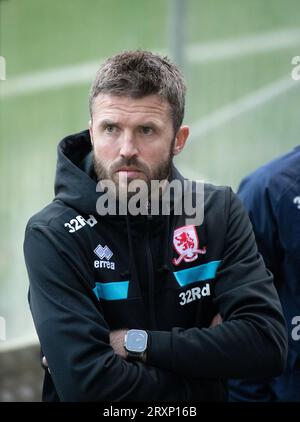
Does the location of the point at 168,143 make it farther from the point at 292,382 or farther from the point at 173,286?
the point at 292,382

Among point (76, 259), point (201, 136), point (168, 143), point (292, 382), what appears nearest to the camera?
point (76, 259)

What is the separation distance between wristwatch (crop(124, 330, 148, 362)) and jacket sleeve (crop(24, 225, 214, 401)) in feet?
0.11

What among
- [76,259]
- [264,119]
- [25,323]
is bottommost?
[25,323]

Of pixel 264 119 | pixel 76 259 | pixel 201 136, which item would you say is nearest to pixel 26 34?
pixel 201 136

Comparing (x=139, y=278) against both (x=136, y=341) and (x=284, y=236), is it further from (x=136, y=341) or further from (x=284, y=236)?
(x=284, y=236)

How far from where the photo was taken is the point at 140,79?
8.22 ft

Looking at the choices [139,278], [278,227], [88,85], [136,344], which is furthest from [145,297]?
[88,85]

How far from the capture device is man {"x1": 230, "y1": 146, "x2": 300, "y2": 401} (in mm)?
3053

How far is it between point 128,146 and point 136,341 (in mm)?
623

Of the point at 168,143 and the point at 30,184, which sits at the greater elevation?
the point at 168,143

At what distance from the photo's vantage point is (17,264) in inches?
184

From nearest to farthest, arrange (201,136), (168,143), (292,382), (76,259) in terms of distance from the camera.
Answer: (76,259)
(168,143)
(292,382)
(201,136)

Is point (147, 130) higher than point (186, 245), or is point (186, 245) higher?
point (147, 130)

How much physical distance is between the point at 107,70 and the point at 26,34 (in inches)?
82.5
